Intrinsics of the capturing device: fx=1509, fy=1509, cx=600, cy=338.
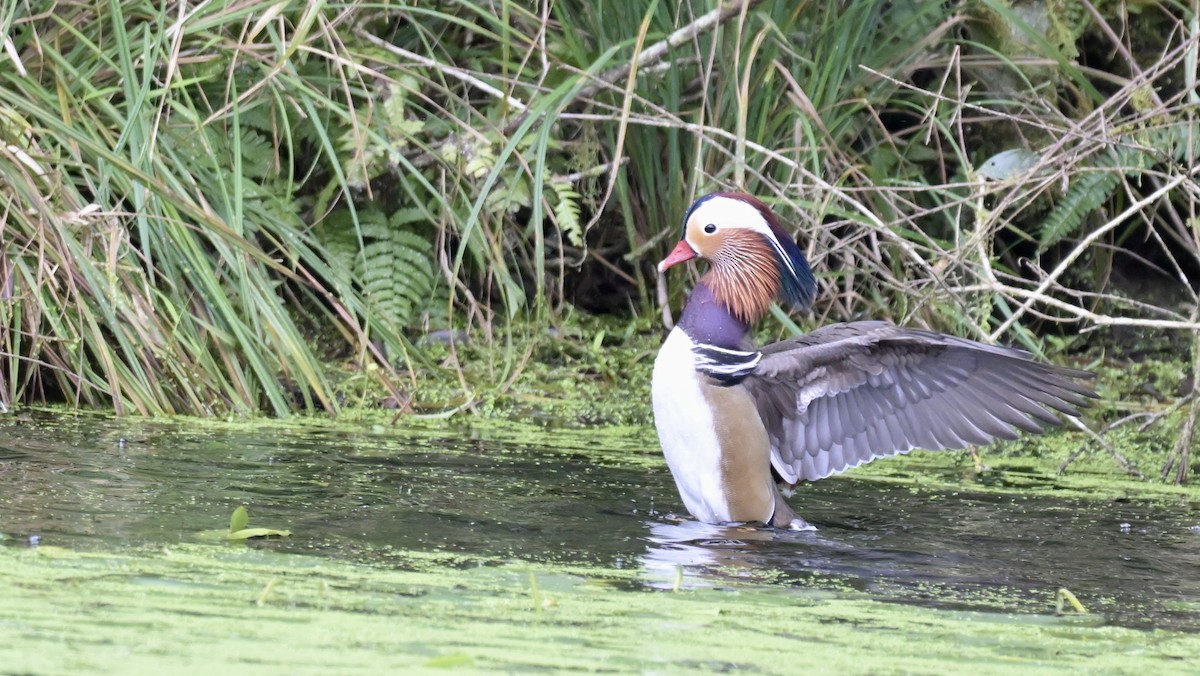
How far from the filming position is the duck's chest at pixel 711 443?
4.16 metres

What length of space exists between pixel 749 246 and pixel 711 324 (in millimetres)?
379

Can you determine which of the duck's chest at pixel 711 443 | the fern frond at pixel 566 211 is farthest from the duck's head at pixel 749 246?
the fern frond at pixel 566 211

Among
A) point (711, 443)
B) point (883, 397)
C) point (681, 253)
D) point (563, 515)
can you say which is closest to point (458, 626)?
point (563, 515)

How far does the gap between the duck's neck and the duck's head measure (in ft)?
0.48

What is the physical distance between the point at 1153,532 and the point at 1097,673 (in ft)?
5.44

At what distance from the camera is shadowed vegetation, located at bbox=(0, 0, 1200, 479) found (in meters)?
4.67

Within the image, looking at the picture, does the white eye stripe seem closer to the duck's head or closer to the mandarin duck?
the duck's head

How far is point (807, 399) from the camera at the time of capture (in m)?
4.32

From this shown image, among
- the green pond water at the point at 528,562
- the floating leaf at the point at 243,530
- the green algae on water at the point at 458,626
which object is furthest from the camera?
the floating leaf at the point at 243,530

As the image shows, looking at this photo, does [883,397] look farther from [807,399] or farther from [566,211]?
[566,211]

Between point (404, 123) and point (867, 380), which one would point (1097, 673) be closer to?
point (867, 380)

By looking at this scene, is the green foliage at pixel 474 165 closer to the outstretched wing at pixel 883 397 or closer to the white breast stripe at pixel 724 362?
the outstretched wing at pixel 883 397

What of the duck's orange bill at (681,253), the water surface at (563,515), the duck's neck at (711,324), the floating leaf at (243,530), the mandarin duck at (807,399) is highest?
the duck's orange bill at (681,253)

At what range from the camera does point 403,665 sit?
208 centimetres
